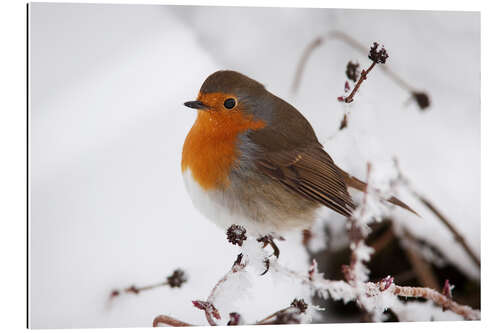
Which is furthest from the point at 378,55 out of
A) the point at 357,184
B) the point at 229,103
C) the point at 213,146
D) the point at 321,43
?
the point at 213,146

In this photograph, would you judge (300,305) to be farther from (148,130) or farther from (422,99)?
(422,99)

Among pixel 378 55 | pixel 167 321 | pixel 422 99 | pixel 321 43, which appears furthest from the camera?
pixel 422 99

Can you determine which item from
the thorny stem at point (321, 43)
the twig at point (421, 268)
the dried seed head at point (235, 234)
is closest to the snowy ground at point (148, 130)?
the thorny stem at point (321, 43)

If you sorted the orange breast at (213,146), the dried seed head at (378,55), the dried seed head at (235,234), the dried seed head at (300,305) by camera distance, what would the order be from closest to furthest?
1. the dried seed head at (235,234)
2. the orange breast at (213,146)
3. the dried seed head at (300,305)
4. the dried seed head at (378,55)

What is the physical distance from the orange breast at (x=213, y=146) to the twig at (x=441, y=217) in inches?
25.8

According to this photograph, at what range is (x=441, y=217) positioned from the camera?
2.28 m

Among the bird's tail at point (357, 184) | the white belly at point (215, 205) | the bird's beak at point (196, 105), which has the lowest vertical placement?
the white belly at point (215, 205)

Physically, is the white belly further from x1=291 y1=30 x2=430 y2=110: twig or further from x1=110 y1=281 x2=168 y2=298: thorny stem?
x1=291 y1=30 x2=430 y2=110: twig

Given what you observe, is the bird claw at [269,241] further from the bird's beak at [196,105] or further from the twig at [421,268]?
the twig at [421,268]

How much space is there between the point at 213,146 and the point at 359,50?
0.71 meters

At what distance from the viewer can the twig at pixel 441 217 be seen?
7.35ft

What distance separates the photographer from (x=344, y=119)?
2.08 meters
